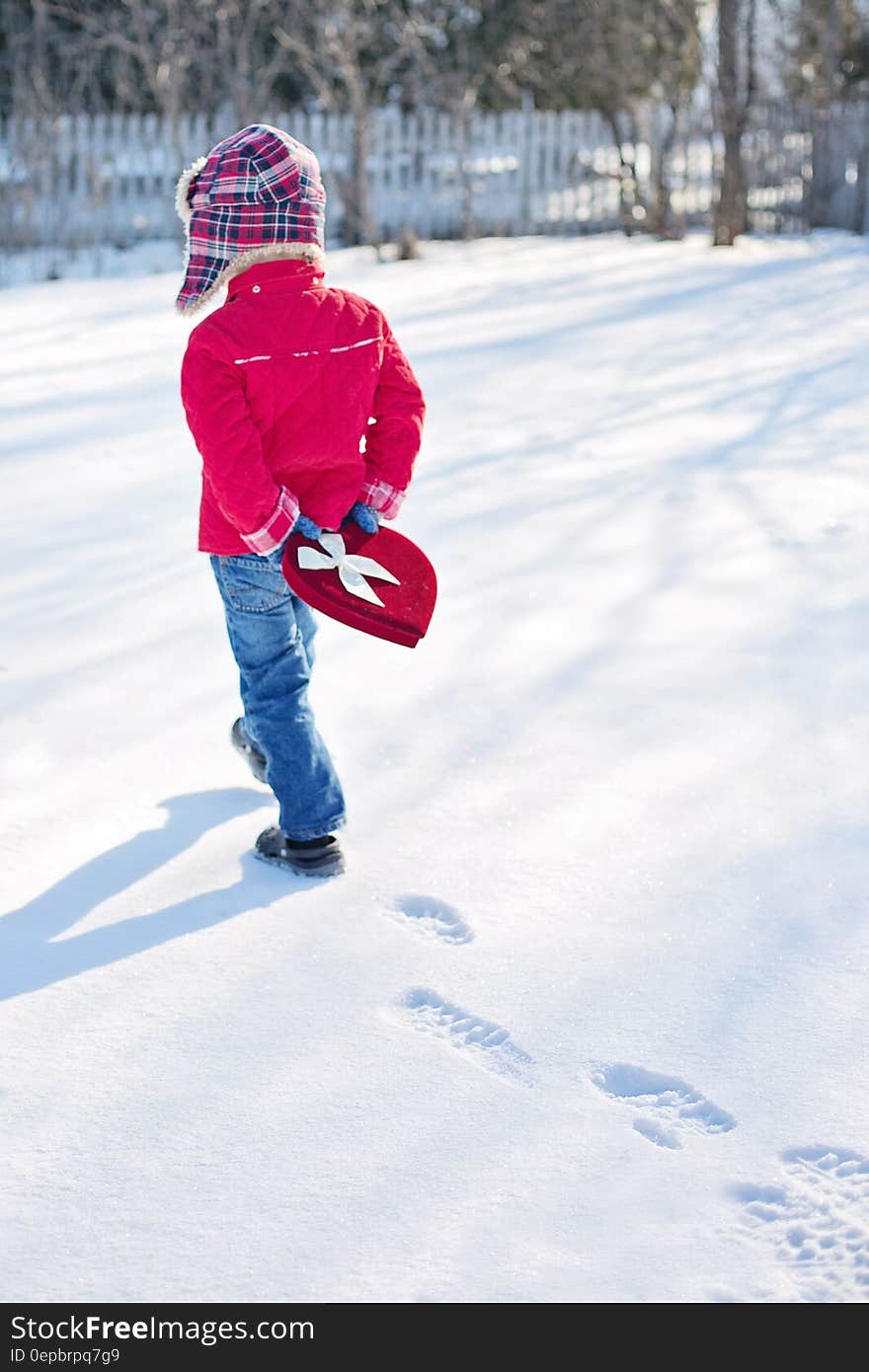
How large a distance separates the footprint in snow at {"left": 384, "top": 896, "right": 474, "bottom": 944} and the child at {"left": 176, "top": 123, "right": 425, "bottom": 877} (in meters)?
0.19

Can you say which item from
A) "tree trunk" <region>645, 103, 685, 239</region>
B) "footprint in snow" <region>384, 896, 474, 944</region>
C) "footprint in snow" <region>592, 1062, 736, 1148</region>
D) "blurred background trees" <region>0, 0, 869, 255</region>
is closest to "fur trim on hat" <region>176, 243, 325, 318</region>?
"footprint in snow" <region>384, 896, 474, 944</region>

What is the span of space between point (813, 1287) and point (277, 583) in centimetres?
155

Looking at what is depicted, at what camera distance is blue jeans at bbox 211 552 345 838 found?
8.95 feet

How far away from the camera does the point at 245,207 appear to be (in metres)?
2.55

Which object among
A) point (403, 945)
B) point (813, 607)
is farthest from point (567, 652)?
point (403, 945)

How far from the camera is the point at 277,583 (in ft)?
8.95

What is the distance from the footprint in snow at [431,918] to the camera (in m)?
2.56

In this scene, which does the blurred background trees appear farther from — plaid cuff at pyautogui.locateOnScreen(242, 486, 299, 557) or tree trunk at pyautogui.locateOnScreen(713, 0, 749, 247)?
plaid cuff at pyautogui.locateOnScreen(242, 486, 299, 557)

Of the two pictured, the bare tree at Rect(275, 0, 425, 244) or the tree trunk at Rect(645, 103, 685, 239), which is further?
the tree trunk at Rect(645, 103, 685, 239)

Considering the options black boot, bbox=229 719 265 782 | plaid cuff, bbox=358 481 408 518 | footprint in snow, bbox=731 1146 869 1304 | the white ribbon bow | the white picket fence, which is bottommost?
footprint in snow, bbox=731 1146 869 1304

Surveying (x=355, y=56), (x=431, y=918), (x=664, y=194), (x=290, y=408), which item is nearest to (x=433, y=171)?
(x=355, y=56)

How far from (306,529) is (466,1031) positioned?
97 cm

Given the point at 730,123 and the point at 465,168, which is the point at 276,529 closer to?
the point at 730,123

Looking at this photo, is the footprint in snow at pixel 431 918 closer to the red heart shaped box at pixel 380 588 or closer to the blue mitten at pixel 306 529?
the red heart shaped box at pixel 380 588
